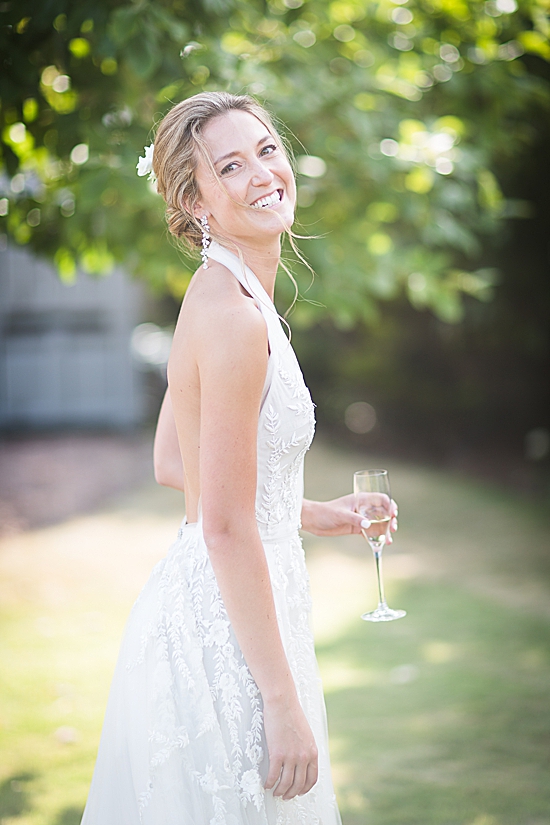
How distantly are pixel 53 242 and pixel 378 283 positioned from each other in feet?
5.54

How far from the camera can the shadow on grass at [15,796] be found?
3339 mm

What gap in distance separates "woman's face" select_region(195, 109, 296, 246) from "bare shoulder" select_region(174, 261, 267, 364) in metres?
0.12

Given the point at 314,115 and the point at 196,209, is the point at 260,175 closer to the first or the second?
the point at 196,209

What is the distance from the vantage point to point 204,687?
64.7 inches

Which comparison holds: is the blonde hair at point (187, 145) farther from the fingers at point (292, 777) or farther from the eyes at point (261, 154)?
the fingers at point (292, 777)

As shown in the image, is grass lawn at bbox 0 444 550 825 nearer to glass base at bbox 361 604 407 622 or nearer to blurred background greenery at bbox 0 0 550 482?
glass base at bbox 361 604 407 622

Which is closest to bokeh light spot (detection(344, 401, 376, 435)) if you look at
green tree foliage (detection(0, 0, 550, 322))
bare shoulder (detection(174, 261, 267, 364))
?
green tree foliage (detection(0, 0, 550, 322))

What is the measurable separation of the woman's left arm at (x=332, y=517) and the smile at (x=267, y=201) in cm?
73

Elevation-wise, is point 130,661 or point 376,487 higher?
point 376,487

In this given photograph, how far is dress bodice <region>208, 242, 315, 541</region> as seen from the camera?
162cm

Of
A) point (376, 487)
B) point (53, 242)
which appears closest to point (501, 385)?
point (53, 242)

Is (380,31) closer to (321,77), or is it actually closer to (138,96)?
(321,77)

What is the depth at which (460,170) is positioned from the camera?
4.67 meters

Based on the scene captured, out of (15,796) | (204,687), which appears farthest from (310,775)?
(15,796)
